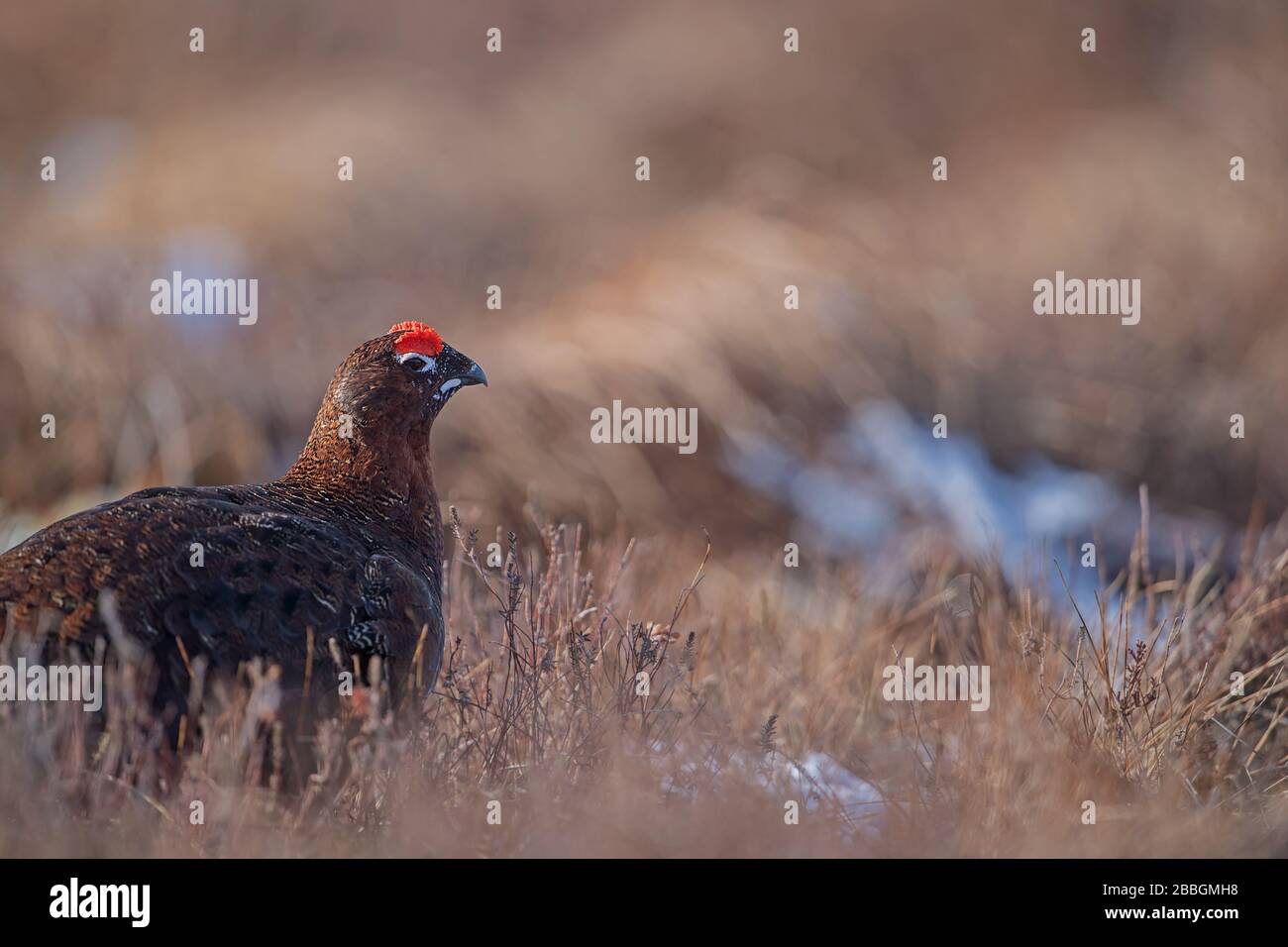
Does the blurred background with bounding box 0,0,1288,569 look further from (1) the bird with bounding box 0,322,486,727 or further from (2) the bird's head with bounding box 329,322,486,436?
(1) the bird with bounding box 0,322,486,727

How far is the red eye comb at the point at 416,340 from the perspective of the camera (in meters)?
5.24

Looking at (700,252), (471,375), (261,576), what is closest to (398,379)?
(471,375)

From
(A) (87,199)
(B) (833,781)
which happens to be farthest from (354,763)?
(A) (87,199)

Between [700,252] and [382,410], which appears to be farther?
[700,252]

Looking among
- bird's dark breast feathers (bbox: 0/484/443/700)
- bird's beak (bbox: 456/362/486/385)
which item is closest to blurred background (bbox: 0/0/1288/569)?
bird's beak (bbox: 456/362/486/385)

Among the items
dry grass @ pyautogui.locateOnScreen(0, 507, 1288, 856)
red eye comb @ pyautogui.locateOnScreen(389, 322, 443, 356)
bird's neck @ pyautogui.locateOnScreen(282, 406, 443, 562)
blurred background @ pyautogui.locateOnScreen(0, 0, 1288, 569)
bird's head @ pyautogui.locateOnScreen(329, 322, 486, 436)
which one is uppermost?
blurred background @ pyautogui.locateOnScreen(0, 0, 1288, 569)

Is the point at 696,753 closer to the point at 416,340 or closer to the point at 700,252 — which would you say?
the point at 416,340

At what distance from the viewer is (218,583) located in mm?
4211

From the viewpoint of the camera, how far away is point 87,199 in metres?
16.8

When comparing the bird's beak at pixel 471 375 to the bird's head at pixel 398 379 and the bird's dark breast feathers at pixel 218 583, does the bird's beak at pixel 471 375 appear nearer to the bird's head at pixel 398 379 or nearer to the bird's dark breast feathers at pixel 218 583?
the bird's head at pixel 398 379

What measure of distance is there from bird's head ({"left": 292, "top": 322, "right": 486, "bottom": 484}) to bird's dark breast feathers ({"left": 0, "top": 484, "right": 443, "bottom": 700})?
47 cm

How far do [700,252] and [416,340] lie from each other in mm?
8991

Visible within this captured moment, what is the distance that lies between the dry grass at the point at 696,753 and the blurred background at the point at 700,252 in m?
2.97

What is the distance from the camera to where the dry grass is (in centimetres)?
391
